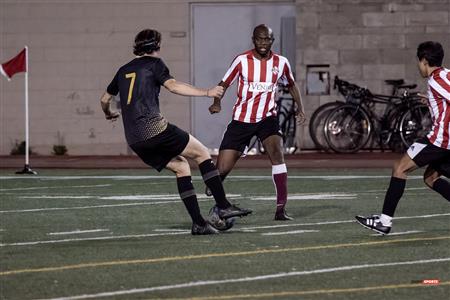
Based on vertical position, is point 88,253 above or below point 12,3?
below

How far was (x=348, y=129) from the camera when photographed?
90.0 feet

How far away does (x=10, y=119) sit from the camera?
28797mm

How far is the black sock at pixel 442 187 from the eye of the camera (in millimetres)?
12984

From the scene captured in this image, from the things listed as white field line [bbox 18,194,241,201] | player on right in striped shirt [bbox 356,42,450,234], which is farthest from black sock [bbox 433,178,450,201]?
white field line [bbox 18,194,241,201]

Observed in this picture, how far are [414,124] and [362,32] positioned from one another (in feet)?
7.79

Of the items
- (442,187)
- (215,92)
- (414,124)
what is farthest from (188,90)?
(414,124)

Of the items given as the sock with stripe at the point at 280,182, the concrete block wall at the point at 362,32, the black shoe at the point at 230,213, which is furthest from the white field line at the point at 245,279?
the concrete block wall at the point at 362,32

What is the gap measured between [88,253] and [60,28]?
691 inches

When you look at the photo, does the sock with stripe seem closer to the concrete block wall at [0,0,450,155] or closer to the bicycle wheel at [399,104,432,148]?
the bicycle wheel at [399,104,432,148]

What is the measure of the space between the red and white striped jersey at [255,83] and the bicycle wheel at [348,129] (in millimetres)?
12471

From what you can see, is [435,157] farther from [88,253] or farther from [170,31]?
[170,31]

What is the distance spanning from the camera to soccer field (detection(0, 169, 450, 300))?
31.2 ft

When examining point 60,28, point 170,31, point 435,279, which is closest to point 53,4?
point 60,28

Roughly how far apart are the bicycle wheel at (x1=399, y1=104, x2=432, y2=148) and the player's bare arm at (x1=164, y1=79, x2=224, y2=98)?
1462 cm
